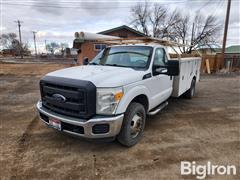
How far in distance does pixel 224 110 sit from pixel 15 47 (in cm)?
9406

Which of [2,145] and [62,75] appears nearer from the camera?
[62,75]

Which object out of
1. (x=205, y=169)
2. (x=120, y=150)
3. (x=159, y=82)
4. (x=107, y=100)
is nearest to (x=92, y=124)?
(x=107, y=100)

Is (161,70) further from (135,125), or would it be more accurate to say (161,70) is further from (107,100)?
(107,100)

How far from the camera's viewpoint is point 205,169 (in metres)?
2.78

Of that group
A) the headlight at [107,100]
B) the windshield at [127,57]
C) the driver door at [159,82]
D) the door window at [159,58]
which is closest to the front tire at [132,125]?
the headlight at [107,100]

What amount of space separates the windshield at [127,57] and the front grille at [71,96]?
55.2 inches

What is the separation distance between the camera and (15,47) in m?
81.9

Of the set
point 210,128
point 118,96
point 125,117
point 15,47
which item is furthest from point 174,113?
point 15,47

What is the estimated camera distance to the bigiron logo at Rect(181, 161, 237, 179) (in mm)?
2686

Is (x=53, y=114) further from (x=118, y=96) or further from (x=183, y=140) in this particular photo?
(x=183, y=140)

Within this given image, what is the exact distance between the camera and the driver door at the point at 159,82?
385 centimetres

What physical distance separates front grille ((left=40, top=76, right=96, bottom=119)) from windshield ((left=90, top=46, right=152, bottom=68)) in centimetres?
140

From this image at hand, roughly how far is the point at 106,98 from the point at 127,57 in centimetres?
159

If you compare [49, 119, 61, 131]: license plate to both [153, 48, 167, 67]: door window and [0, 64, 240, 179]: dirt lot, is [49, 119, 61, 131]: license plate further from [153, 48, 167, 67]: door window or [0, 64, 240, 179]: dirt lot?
[153, 48, 167, 67]: door window
